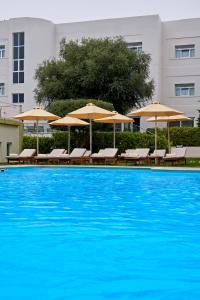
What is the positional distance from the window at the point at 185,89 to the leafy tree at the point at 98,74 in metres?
5.24

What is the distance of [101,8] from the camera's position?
140 feet

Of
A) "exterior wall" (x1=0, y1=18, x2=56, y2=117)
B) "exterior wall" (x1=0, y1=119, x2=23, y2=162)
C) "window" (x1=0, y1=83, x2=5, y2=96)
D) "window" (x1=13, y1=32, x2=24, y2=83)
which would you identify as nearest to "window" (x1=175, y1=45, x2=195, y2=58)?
"exterior wall" (x1=0, y1=18, x2=56, y2=117)

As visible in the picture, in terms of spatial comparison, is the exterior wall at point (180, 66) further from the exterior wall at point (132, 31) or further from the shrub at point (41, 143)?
the shrub at point (41, 143)

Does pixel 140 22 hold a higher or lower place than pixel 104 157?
higher

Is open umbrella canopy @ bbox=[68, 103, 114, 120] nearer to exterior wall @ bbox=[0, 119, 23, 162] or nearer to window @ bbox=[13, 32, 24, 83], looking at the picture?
exterior wall @ bbox=[0, 119, 23, 162]

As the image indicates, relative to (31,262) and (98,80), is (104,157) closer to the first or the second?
(98,80)

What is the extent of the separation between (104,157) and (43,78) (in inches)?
556

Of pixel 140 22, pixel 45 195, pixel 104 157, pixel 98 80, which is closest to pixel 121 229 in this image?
pixel 45 195

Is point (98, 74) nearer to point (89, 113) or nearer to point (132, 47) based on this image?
point (132, 47)

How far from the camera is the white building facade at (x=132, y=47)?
3778cm

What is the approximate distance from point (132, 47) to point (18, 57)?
34.1 ft

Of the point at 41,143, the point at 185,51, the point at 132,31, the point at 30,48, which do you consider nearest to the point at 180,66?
the point at 185,51

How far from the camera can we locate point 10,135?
79.5 feet

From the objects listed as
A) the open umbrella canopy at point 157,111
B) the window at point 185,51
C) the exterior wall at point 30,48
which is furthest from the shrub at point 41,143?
the window at point 185,51
